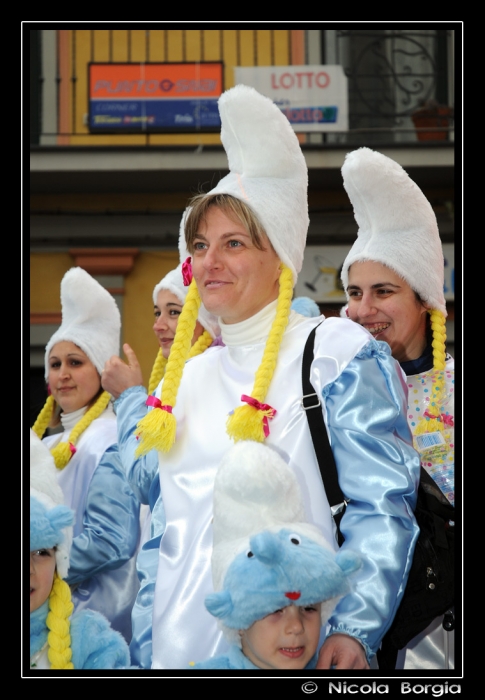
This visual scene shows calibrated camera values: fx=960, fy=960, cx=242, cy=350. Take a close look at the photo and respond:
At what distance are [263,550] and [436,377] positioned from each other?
1345 millimetres

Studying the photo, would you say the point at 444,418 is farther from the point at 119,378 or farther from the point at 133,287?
the point at 133,287

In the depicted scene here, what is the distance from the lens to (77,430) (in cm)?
383

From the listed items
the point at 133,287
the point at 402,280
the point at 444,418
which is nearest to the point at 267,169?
the point at 402,280

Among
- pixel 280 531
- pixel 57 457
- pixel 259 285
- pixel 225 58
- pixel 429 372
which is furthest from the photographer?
pixel 225 58

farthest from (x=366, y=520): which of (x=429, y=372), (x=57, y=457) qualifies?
(x=57, y=457)

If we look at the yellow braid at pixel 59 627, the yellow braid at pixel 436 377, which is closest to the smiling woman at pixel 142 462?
Answer: the yellow braid at pixel 59 627

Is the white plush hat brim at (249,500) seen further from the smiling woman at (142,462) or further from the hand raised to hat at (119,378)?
the hand raised to hat at (119,378)

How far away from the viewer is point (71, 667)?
7.36 ft

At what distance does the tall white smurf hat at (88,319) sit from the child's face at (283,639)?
7.18 feet

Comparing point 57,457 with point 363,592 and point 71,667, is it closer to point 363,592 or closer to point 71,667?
point 71,667

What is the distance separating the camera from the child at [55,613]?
2.24 meters

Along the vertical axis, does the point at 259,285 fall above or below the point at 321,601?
above

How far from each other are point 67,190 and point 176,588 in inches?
290

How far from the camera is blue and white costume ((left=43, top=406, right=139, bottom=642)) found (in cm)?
333
